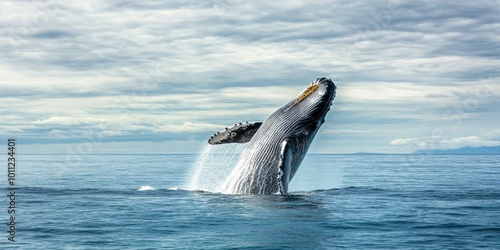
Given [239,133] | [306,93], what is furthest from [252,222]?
[306,93]

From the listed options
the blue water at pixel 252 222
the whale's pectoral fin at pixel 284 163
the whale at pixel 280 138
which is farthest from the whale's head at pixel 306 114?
the blue water at pixel 252 222

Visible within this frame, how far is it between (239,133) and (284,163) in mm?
2411

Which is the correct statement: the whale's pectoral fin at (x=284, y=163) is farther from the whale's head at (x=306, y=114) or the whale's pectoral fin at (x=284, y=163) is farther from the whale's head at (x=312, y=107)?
the whale's head at (x=312, y=107)

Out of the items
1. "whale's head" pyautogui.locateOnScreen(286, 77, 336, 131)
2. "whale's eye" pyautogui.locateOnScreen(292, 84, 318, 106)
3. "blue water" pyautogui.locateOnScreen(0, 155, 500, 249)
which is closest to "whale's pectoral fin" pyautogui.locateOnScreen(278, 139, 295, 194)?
"blue water" pyautogui.locateOnScreen(0, 155, 500, 249)

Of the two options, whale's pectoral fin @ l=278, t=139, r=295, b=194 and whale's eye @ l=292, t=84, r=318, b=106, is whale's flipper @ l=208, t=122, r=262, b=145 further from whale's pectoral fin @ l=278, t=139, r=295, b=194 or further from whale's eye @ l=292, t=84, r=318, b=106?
whale's pectoral fin @ l=278, t=139, r=295, b=194

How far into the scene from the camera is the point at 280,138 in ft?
56.6

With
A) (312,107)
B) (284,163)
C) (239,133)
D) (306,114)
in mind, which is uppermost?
(312,107)

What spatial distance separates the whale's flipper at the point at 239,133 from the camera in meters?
18.0

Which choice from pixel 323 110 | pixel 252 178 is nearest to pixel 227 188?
pixel 252 178

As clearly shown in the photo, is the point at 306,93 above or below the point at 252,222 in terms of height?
above

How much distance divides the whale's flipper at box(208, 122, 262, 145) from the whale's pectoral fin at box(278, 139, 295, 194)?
1.63 m

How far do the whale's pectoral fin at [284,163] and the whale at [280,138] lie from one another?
0.12 m

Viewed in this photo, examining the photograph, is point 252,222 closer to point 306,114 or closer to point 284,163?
point 284,163

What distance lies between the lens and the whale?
1720 cm
